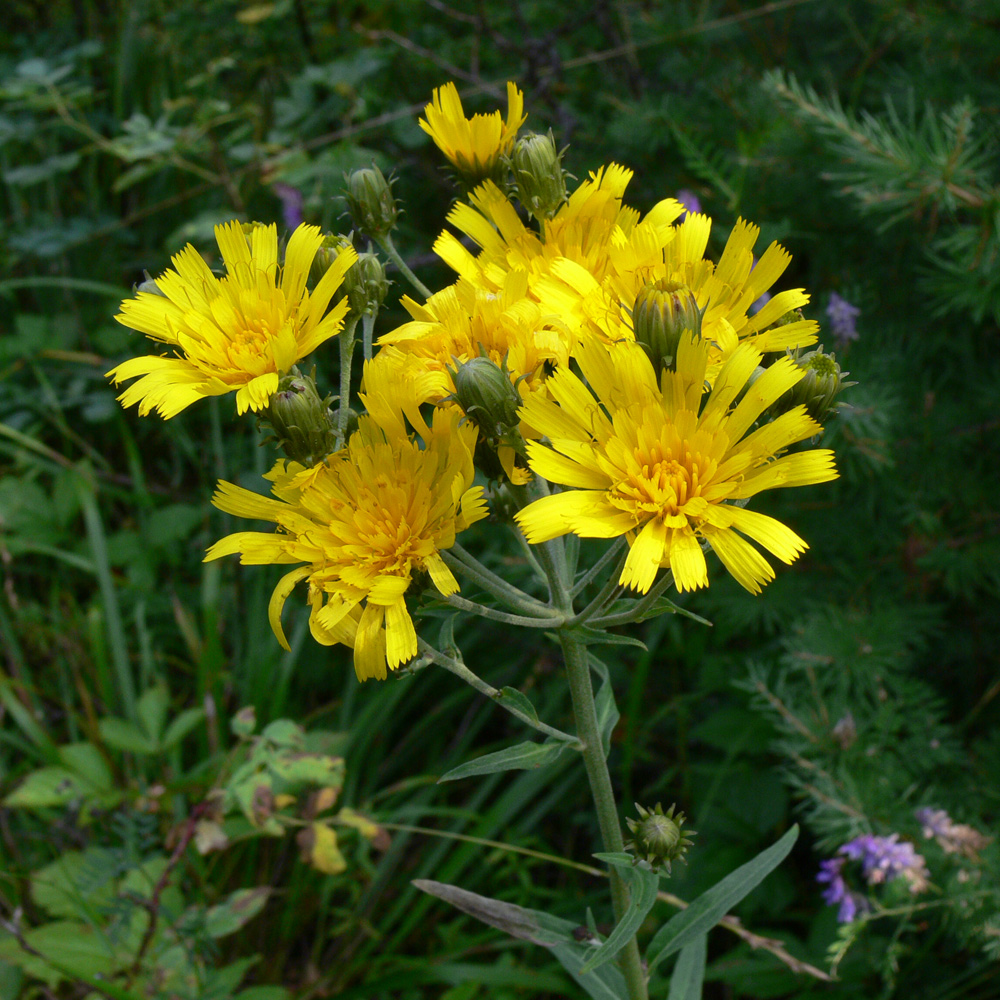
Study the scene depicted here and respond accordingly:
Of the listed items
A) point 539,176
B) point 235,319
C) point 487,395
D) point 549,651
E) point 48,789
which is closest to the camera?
point 487,395

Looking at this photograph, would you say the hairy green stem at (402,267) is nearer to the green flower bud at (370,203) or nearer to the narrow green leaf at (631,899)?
the green flower bud at (370,203)

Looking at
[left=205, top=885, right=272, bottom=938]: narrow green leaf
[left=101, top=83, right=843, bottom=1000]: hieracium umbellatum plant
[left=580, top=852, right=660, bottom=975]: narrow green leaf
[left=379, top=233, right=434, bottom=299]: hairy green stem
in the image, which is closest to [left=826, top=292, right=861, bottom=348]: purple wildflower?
[left=101, top=83, right=843, bottom=1000]: hieracium umbellatum plant

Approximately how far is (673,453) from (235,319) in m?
0.94

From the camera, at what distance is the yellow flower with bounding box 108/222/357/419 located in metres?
1.69

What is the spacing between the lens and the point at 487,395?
1.56 meters

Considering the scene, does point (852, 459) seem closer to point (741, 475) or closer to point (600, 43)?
point (741, 475)

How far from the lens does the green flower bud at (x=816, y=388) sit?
5.70 feet

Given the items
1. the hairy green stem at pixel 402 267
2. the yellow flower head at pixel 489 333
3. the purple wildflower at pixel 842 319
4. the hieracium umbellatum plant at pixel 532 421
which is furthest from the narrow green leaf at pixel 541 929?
the purple wildflower at pixel 842 319

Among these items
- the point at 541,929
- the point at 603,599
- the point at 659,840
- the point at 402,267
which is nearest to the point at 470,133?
the point at 402,267

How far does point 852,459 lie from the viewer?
129 inches

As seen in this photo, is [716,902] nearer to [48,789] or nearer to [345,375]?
[345,375]

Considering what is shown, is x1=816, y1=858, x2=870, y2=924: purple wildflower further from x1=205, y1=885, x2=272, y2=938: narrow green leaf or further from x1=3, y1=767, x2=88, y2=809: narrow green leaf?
x1=3, y1=767, x2=88, y2=809: narrow green leaf

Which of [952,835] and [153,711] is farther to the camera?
[153,711]

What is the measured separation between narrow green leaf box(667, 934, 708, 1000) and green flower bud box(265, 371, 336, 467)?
1.51 m
